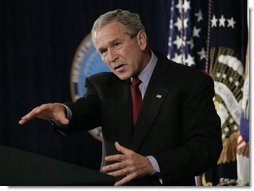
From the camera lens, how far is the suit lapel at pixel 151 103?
188 cm

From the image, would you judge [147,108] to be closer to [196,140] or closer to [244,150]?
[196,140]

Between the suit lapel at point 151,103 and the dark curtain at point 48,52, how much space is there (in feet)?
4.04

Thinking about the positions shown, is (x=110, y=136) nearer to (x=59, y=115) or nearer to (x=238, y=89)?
(x=59, y=115)

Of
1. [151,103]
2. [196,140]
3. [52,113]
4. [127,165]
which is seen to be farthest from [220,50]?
[127,165]

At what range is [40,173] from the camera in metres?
0.82

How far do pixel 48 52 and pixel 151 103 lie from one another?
1413 mm

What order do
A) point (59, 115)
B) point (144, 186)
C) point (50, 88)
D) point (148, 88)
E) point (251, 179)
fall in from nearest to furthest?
point (59, 115) → point (144, 186) → point (148, 88) → point (251, 179) → point (50, 88)

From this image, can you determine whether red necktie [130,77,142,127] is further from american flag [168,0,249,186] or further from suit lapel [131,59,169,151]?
american flag [168,0,249,186]

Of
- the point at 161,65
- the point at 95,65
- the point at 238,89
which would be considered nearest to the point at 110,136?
the point at 161,65

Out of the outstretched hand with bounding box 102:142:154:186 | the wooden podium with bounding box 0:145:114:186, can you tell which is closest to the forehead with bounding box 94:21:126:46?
the outstretched hand with bounding box 102:142:154:186

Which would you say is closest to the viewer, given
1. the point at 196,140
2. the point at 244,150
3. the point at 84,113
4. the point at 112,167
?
the point at 112,167

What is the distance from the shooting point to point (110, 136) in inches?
79.4

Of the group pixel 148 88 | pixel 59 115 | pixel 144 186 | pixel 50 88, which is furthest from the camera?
pixel 50 88

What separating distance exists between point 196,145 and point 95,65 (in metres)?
1.55
